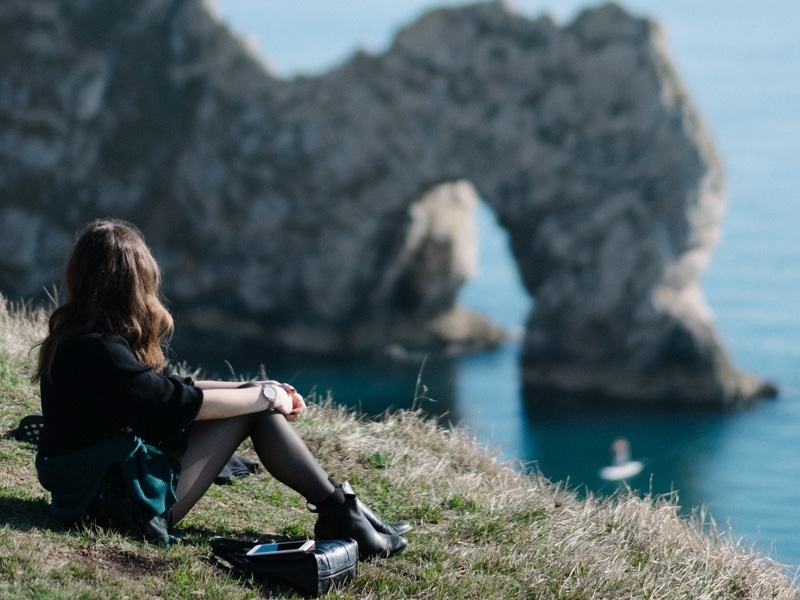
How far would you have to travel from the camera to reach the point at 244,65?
50.6 meters

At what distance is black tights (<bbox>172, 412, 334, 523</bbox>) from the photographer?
616 centimetres

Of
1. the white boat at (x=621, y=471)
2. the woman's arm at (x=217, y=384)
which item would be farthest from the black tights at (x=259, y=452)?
the white boat at (x=621, y=471)

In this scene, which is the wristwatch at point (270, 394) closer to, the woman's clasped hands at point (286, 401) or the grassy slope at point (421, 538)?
the woman's clasped hands at point (286, 401)

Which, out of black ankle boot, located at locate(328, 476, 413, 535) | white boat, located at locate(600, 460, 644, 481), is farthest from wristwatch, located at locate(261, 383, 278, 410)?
white boat, located at locate(600, 460, 644, 481)

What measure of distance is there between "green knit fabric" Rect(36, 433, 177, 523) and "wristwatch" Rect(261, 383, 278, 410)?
0.61 metres

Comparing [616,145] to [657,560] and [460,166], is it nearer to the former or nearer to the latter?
[460,166]

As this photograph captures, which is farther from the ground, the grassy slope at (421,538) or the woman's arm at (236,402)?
the woman's arm at (236,402)

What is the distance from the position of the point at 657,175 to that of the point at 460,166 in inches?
313

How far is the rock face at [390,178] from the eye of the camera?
44.5 metres

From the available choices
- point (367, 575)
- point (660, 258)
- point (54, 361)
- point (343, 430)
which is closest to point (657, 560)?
point (367, 575)

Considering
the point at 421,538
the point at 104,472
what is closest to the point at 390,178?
the point at 421,538

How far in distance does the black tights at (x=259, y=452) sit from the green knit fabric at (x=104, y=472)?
12 centimetres

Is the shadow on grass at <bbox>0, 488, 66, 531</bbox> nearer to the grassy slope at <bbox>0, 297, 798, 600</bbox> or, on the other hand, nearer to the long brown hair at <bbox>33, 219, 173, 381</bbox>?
the grassy slope at <bbox>0, 297, 798, 600</bbox>

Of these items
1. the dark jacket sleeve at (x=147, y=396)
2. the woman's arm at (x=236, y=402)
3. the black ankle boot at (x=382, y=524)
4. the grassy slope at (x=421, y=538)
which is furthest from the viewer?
the black ankle boot at (x=382, y=524)
